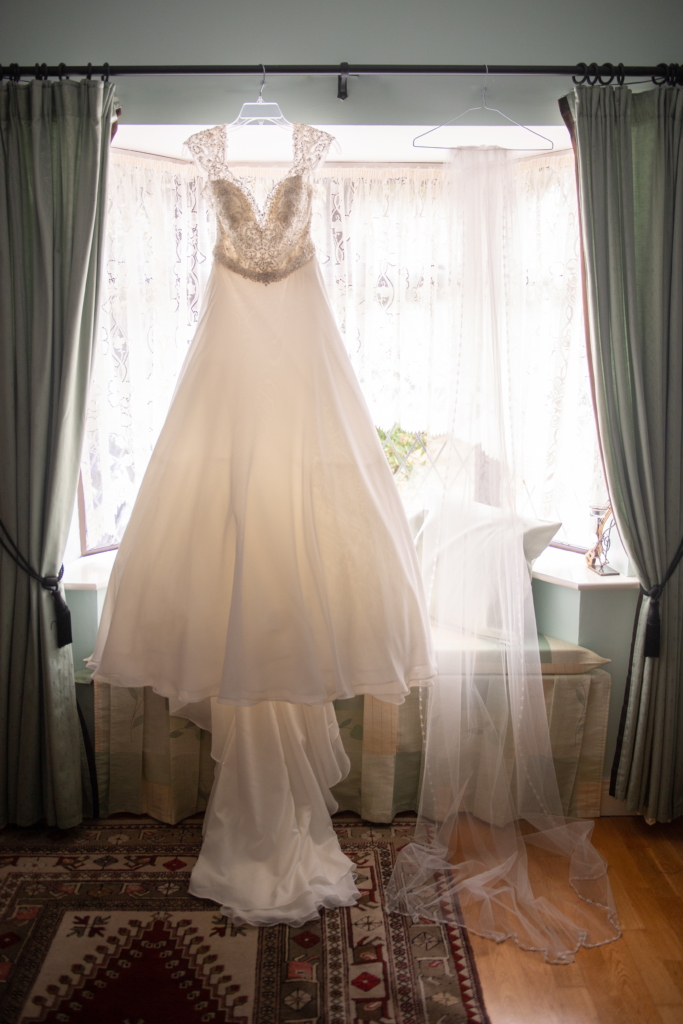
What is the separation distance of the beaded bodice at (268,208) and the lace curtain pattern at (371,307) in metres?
0.64

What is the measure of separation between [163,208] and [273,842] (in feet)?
7.16

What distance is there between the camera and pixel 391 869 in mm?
2080

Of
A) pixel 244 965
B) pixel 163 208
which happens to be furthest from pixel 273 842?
pixel 163 208

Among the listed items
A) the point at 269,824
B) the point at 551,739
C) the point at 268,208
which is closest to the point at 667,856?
the point at 551,739

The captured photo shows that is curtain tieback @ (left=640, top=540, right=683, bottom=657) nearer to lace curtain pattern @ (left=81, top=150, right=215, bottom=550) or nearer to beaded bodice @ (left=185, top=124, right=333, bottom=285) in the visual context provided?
beaded bodice @ (left=185, top=124, right=333, bottom=285)

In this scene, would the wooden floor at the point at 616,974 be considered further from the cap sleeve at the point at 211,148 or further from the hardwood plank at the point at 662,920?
the cap sleeve at the point at 211,148

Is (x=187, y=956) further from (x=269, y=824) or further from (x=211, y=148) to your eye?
(x=211, y=148)

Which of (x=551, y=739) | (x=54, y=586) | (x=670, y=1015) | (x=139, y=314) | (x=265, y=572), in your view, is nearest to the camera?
(x=670, y=1015)

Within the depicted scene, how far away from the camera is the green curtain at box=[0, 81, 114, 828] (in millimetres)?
2092

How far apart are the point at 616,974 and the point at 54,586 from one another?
6.12 ft

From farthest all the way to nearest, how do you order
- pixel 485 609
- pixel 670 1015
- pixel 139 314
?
pixel 139 314 → pixel 485 609 → pixel 670 1015

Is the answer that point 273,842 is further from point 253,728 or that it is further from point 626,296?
point 626,296

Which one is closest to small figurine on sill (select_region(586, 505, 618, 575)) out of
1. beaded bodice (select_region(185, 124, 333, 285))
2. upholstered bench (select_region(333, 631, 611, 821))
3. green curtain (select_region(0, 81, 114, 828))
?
upholstered bench (select_region(333, 631, 611, 821))

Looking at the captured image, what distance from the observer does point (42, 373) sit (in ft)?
6.93
